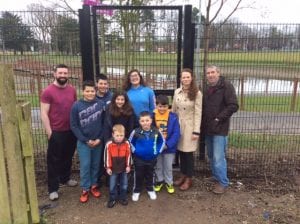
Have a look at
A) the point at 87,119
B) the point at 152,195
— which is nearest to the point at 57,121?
the point at 87,119

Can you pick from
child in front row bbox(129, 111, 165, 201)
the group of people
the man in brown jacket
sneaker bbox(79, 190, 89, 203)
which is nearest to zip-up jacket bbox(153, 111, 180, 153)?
the group of people

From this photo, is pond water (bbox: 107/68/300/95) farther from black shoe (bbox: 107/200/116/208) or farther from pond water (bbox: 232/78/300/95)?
black shoe (bbox: 107/200/116/208)

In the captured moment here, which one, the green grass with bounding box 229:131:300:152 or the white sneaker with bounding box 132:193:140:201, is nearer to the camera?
the white sneaker with bounding box 132:193:140:201

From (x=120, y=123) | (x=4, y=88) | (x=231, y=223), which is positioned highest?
(x=4, y=88)

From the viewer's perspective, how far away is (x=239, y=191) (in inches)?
201

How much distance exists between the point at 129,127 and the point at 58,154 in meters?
1.08

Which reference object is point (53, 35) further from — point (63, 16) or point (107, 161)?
point (107, 161)

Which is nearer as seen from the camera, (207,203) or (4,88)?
(4,88)

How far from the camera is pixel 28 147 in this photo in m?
3.70

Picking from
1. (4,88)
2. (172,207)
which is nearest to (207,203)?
(172,207)

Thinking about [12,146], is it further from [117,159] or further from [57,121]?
[117,159]

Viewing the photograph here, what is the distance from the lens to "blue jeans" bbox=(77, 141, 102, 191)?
4.64m

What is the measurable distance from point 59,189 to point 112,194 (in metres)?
1.00

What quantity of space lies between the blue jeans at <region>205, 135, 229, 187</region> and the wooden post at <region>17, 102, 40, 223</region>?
8.27 ft
